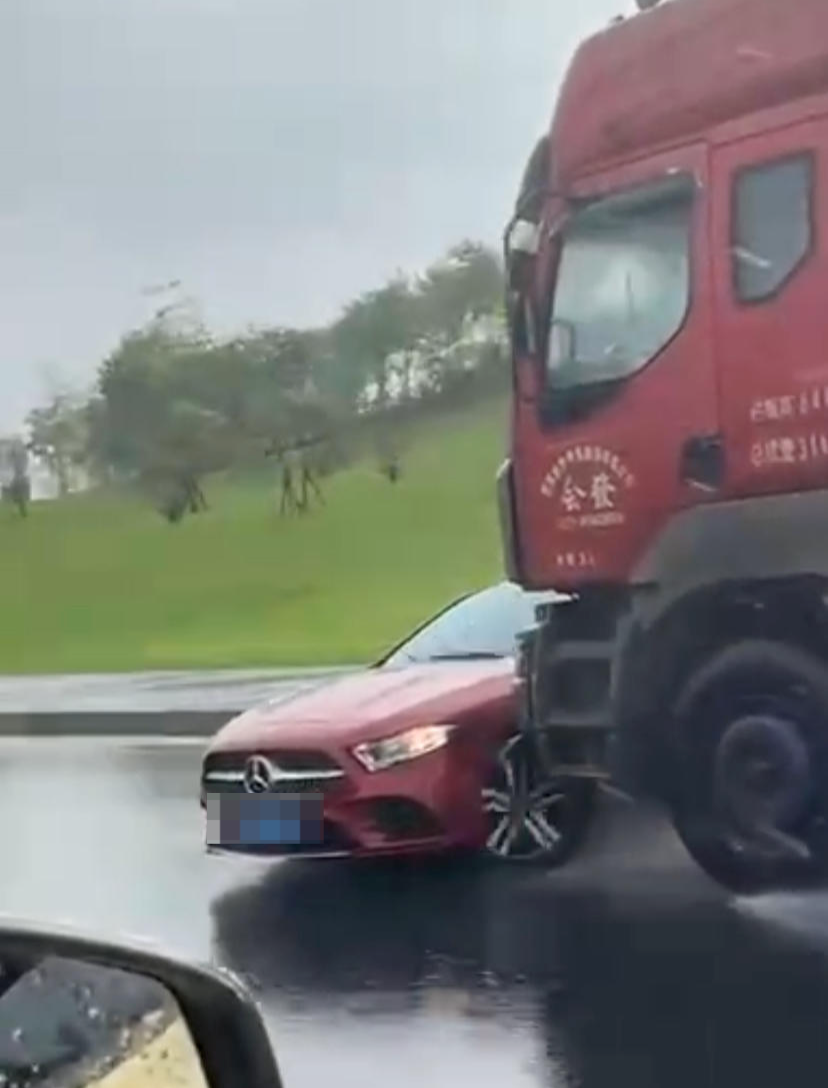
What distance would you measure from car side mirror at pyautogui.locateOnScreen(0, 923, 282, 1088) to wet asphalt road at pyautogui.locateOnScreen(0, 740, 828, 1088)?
1.29 metres

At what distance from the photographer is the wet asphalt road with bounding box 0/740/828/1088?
2855mm

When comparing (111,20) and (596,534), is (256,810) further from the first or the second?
(111,20)

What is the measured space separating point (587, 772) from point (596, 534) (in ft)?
1.19

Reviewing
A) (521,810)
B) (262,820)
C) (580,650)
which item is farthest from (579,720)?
(262,820)

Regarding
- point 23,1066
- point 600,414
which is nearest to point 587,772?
point 600,414

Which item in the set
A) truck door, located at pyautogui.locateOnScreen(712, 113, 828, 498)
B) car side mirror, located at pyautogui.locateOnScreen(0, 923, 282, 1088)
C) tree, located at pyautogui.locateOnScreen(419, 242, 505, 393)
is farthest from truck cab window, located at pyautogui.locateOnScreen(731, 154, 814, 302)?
car side mirror, located at pyautogui.locateOnScreen(0, 923, 282, 1088)

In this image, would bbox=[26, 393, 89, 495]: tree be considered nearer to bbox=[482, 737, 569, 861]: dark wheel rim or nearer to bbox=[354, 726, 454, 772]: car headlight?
bbox=[354, 726, 454, 772]: car headlight

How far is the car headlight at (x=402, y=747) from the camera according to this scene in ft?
11.6

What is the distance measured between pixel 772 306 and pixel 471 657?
36.7 inches

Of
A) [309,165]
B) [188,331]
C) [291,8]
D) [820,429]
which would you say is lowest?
[820,429]

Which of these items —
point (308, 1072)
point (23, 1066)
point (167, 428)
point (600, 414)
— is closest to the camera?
point (23, 1066)

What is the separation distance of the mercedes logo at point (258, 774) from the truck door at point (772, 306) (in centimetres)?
93

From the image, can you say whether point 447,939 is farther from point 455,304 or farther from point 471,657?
point 455,304

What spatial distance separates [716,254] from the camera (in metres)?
3.05
